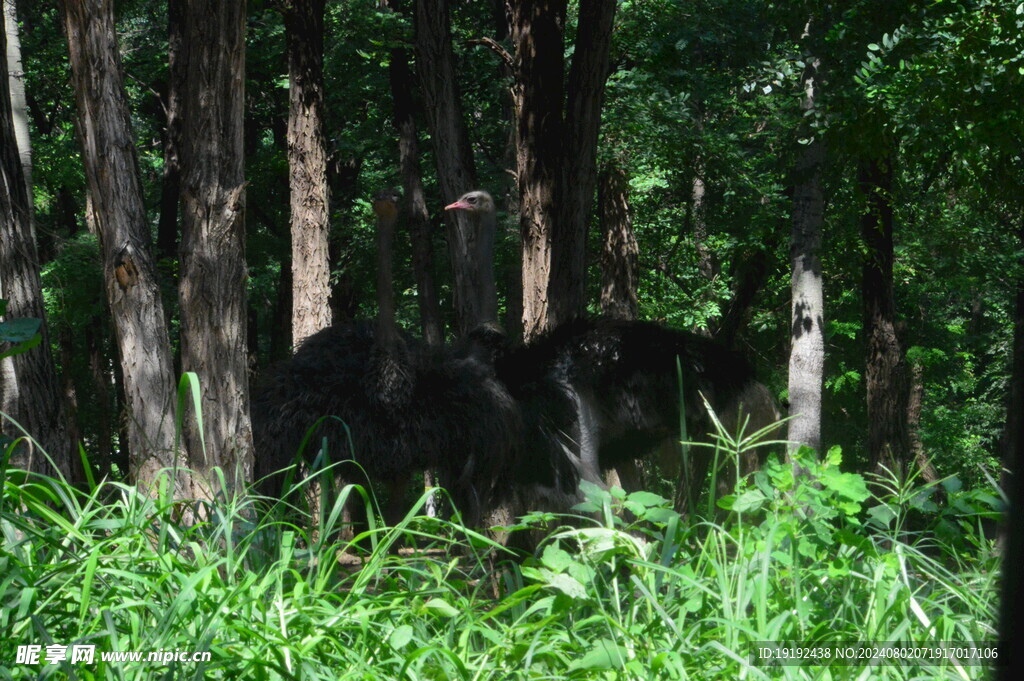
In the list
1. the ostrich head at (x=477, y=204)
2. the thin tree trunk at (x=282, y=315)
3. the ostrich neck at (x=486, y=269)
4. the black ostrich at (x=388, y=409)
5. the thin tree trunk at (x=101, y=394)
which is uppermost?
the ostrich head at (x=477, y=204)

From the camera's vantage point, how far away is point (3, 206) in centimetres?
522

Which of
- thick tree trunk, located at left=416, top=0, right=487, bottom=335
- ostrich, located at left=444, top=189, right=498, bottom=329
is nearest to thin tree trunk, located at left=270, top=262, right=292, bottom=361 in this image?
thick tree trunk, located at left=416, top=0, right=487, bottom=335

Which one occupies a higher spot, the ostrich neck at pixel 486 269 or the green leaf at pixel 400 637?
the ostrich neck at pixel 486 269

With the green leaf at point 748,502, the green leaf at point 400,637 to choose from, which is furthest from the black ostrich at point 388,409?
the green leaf at point 400,637

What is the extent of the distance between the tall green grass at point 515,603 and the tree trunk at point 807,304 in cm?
572

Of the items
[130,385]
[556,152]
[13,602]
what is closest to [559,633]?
[13,602]

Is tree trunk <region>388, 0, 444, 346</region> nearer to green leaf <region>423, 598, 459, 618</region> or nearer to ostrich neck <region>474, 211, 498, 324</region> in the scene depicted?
ostrich neck <region>474, 211, 498, 324</region>

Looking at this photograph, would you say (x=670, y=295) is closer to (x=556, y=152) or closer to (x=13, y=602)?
(x=556, y=152)

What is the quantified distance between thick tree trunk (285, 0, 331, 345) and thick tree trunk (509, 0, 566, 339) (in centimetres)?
308

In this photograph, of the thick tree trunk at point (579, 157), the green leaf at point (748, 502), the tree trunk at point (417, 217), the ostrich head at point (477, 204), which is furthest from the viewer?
the tree trunk at point (417, 217)

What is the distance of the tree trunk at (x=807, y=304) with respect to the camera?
9.19 m

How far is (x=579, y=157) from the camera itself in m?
8.09

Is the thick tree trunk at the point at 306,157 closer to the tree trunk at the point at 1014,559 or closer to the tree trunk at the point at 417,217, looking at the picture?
the tree trunk at the point at 417,217

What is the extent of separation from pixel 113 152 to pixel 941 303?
22.3 meters
